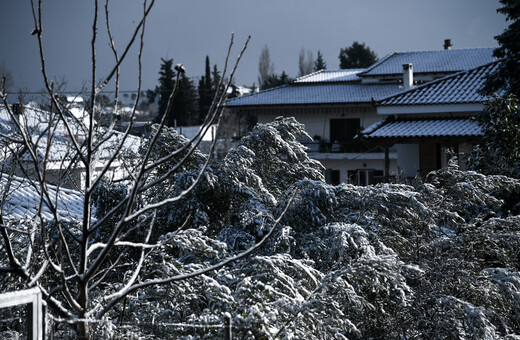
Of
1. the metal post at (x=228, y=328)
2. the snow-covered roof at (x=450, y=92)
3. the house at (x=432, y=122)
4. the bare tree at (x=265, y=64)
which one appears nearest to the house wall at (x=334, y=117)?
the house at (x=432, y=122)

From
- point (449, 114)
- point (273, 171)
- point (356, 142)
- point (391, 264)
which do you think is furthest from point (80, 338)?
point (356, 142)

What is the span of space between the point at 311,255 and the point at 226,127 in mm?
41675

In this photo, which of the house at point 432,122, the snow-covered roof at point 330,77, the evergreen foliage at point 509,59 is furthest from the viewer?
the snow-covered roof at point 330,77

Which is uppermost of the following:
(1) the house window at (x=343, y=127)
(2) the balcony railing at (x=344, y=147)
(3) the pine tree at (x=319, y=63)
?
(3) the pine tree at (x=319, y=63)

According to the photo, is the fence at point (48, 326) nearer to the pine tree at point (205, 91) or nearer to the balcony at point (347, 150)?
the balcony at point (347, 150)

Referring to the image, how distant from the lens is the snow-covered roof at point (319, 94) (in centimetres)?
3522

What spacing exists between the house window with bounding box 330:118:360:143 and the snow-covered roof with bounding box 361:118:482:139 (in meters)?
11.2

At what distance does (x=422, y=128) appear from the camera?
22875 mm

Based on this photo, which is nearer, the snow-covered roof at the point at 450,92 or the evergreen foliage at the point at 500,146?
the evergreen foliage at the point at 500,146

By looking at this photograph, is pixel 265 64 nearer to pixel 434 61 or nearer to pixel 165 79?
pixel 165 79

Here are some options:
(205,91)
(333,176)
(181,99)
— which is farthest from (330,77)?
(205,91)

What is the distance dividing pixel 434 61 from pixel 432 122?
16.4 metres

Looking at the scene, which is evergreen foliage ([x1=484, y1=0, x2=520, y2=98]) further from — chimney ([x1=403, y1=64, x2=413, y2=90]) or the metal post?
the metal post

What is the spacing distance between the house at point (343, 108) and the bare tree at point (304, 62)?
136 ft
